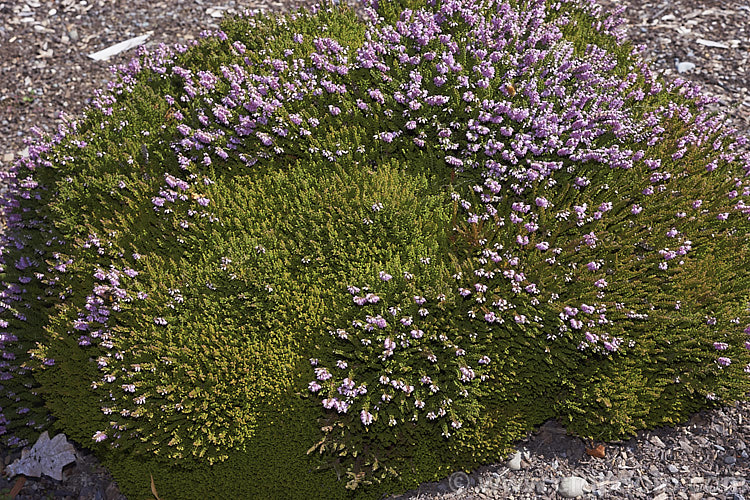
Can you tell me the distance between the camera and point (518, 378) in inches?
146

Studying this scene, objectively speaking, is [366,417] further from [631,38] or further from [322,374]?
[631,38]

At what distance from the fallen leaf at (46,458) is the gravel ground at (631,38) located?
19 centimetres

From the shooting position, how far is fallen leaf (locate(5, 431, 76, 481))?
4383 millimetres

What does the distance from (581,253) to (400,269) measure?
1.18 m

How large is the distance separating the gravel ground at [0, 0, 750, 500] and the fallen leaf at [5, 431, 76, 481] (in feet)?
0.63

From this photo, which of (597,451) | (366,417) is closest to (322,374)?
(366,417)

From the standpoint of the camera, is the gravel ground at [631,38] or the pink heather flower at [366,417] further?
the gravel ground at [631,38]

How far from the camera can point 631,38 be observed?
7.42 metres

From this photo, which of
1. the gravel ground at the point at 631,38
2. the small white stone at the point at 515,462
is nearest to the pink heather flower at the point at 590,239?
the gravel ground at the point at 631,38

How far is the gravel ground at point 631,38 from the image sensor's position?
3738 millimetres

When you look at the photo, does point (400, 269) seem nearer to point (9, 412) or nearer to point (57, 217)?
point (57, 217)

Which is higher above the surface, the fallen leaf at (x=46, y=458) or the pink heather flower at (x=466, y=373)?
the pink heather flower at (x=466, y=373)

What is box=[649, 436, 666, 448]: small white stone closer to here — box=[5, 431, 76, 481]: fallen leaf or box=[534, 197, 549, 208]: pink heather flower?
box=[534, 197, 549, 208]: pink heather flower

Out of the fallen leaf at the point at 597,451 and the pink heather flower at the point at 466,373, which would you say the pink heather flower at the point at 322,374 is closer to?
the pink heather flower at the point at 466,373
